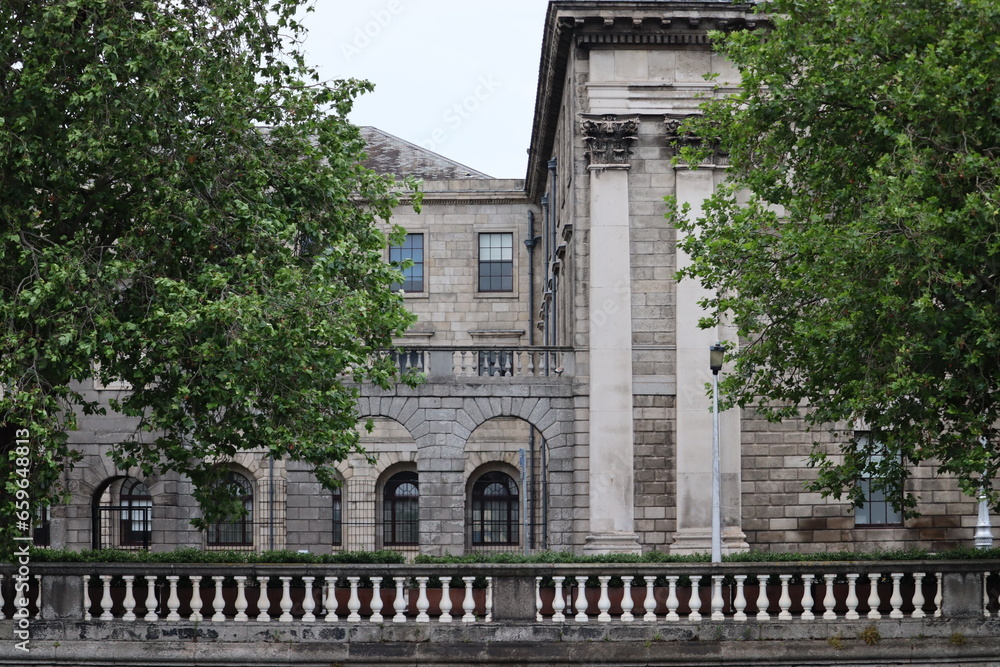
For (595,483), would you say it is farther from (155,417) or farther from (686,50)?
(155,417)

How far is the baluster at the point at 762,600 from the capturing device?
1673cm

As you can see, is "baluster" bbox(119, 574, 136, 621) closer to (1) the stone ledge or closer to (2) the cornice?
(1) the stone ledge

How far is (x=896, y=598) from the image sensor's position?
16859 mm

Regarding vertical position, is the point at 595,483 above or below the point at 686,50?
below

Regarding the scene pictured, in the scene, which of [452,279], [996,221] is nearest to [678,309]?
[996,221]

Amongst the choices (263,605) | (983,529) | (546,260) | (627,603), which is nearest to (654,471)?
(983,529)

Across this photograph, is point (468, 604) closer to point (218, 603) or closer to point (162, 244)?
point (218, 603)

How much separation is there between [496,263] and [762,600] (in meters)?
30.6

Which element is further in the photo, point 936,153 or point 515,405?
point 515,405

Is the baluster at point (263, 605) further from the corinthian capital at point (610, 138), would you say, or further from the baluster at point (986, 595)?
the corinthian capital at point (610, 138)

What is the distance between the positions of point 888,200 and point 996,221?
4.47 ft

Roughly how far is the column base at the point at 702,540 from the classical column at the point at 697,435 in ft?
0.07

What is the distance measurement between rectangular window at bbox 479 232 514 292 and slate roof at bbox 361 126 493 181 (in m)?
2.82

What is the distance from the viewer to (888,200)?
58.3 feet
